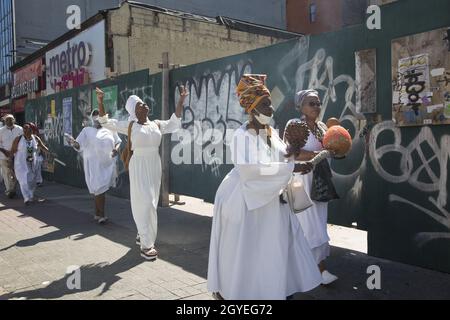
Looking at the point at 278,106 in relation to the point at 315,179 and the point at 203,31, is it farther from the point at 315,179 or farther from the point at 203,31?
the point at 203,31

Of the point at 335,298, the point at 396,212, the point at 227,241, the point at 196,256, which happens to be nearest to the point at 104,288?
the point at 196,256

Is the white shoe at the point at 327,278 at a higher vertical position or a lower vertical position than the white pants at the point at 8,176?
lower

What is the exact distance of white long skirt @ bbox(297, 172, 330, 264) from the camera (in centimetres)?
434

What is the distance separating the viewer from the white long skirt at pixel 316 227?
14.3 feet

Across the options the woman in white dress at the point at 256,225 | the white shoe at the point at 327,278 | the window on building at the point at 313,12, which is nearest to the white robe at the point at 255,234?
the woman in white dress at the point at 256,225

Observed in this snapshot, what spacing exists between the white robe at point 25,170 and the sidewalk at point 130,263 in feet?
5.67

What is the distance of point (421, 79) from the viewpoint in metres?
4.60

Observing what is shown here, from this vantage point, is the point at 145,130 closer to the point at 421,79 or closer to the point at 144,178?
the point at 144,178

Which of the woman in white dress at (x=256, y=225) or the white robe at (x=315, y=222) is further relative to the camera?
the white robe at (x=315, y=222)

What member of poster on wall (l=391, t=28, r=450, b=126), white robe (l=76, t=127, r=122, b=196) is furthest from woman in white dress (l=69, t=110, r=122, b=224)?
poster on wall (l=391, t=28, r=450, b=126)

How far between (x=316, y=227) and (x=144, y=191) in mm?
2260

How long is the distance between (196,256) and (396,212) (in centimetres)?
232

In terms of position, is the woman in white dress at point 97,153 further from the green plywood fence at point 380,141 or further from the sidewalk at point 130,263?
the green plywood fence at point 380,141

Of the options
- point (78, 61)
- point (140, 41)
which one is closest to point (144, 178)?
point (140, 41)
